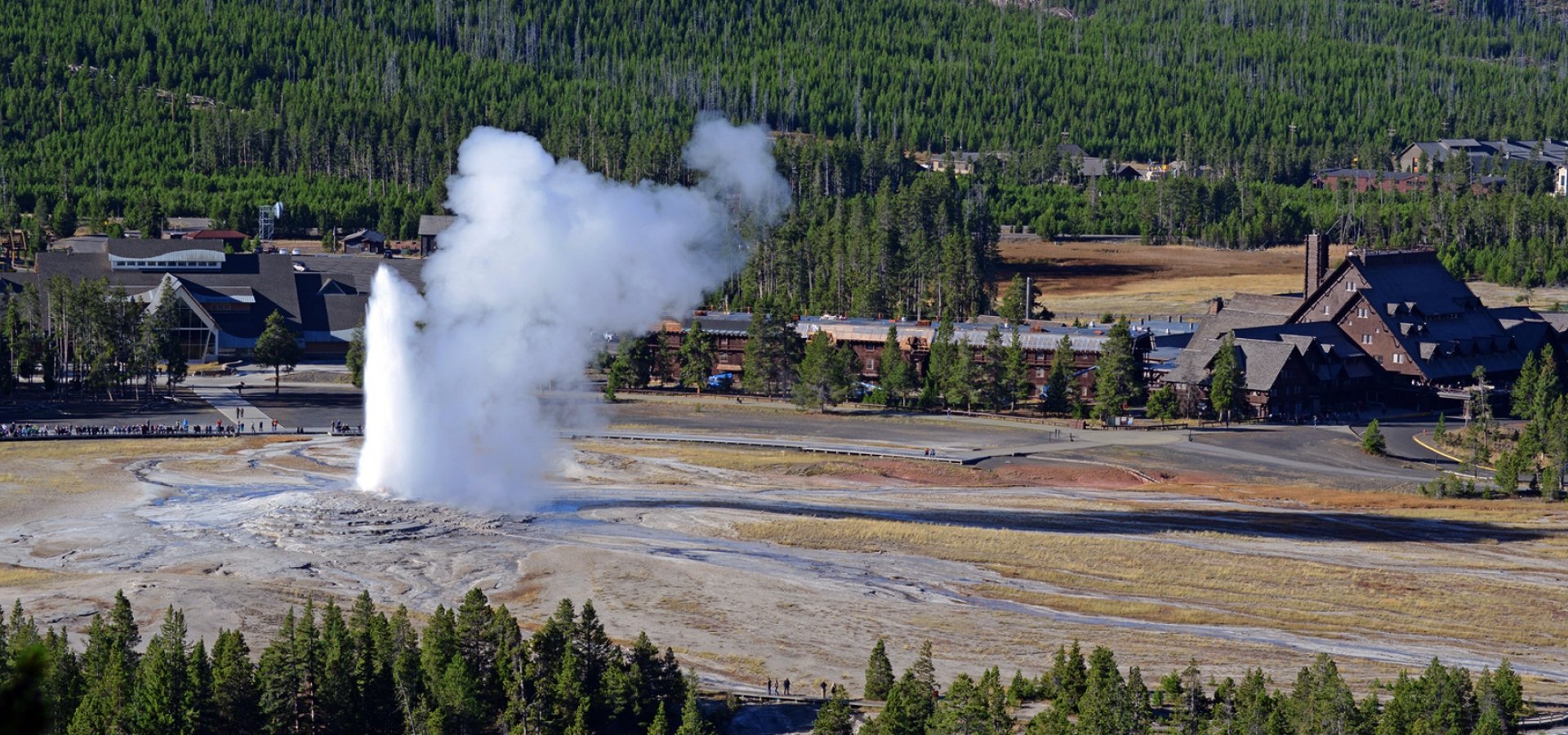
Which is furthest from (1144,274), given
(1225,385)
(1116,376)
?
(1225,385)

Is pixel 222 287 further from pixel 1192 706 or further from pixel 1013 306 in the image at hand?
pixel 1192 706

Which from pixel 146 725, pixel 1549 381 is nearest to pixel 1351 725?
pixel 146 725

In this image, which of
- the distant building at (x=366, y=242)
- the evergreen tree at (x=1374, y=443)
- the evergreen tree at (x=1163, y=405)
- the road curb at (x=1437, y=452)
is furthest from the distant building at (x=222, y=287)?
the road curb at (x=1437, y=452)

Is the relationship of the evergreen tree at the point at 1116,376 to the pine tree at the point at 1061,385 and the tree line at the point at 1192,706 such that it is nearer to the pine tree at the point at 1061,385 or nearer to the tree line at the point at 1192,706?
the pine tree at the point at 1061,385

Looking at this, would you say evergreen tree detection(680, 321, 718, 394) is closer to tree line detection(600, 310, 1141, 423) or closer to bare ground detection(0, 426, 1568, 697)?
tree line detection(600, 310, 1141, 423)

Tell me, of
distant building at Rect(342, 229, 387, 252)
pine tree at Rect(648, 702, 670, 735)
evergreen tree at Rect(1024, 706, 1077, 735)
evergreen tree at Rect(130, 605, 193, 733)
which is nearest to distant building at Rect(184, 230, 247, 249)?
distant building at Rect(342, 229, 387, 252)

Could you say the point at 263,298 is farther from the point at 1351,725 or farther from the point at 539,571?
the point at 1351,725
